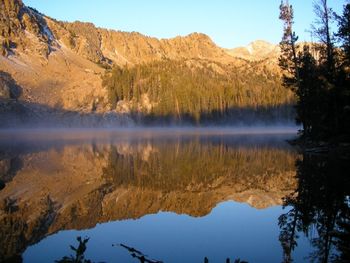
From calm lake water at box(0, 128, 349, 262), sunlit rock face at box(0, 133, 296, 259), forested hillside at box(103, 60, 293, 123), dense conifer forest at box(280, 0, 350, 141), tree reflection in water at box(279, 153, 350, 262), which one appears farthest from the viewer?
forested hillside at box(103, 60, 293, 123)

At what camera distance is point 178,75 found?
166500 millimetres

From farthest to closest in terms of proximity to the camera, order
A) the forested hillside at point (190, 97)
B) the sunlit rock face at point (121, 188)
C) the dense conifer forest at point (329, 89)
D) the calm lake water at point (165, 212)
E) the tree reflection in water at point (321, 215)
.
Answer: the forested hillside at point (190, 97), the dense conifer forest at point (329, 89), the sunlit rock face at point (121, 188), the calm lake water at point (165, 212), the tree reflection in water at point (321, 215)

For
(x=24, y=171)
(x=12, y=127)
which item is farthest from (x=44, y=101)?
(x=24, y=171)

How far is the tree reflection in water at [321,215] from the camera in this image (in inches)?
414

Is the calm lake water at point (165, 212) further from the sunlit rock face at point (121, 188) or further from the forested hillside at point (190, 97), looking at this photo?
the forested hillside at point (190, 97)

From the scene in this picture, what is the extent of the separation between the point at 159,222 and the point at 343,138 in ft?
75.4

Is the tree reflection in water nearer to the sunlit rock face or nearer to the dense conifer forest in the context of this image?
the sunlit rock face

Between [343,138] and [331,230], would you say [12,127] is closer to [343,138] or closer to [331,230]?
[343,138]

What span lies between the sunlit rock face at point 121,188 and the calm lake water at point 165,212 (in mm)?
50

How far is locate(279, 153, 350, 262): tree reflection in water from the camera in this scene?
10.5 m

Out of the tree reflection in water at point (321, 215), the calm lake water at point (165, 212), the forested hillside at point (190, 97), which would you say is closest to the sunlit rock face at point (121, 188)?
the calm lake water at point (165, 212)

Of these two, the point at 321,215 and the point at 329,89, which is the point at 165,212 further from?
the point at 329,89

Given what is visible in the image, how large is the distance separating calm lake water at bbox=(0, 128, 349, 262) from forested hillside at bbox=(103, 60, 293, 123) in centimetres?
12167

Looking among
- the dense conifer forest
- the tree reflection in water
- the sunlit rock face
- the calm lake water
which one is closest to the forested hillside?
the dense conifer forest
